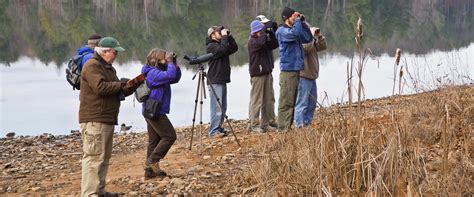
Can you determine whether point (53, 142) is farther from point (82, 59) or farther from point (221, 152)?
point (82, 59)

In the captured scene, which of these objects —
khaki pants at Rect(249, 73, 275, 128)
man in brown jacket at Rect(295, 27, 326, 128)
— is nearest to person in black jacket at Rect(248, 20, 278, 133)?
khaki pants at Rect(249, 73, 275, 128)

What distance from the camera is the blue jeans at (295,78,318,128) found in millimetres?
7602

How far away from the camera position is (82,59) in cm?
589

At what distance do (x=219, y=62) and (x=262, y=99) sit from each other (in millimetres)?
750

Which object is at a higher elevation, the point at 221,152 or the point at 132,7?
the point at 132,7

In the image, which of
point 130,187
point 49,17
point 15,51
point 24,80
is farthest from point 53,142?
point 49,17

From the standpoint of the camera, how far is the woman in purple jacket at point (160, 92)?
5.99 meters

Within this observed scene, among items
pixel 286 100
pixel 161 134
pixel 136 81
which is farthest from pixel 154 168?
pixel 286 100

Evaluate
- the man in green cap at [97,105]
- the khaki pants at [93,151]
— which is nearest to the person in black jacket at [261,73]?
the man in green cap at [97,105]

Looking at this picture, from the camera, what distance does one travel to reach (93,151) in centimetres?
524

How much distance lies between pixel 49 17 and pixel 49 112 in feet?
78.6

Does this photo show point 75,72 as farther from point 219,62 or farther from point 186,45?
point 186,45

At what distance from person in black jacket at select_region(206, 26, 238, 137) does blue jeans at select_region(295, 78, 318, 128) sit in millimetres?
952

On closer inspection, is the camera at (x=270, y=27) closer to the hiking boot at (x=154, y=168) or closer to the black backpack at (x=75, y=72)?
the hiking boot at (x=154, y=168)
